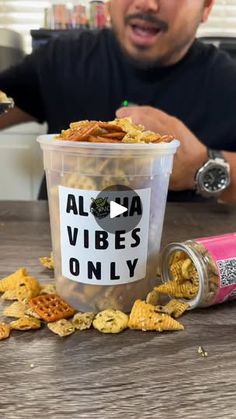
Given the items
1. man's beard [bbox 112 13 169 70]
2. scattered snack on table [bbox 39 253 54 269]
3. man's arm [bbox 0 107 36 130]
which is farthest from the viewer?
man's arm [bbox 0 107 36 130]

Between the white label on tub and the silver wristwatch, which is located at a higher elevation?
the white label on tub

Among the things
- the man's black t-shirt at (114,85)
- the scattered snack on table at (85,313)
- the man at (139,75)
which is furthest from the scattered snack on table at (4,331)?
the man's black t-shirt at (114,85)

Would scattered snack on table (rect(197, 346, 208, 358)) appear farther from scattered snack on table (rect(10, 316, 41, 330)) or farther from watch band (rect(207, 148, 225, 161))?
watch band (rect(207, 148, 225, 161))

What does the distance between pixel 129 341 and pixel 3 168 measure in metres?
1.62

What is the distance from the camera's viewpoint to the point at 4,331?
41 cm

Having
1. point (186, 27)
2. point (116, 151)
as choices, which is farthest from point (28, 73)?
point (116, 151)

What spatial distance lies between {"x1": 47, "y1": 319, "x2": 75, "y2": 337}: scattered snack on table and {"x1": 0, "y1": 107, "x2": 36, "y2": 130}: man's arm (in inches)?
43.5

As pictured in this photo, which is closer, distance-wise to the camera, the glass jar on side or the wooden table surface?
the wooden table surface

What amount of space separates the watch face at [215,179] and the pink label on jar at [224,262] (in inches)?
22.2

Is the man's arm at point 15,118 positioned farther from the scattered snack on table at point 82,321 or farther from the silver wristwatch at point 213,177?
the scattered snack on table at point 82,321

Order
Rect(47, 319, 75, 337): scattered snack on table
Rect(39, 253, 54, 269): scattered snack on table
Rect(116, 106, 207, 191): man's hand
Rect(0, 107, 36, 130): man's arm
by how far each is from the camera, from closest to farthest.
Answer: Rect(47, 319, 75, 337): scattered snack on table
Rect(39, 253, 54, 269): scattered snack on table
Rect(116, 106, 207, 191): man's hand
Rect(0, 107, 36, 130): man's arm

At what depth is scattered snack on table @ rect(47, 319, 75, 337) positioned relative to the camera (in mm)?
417
